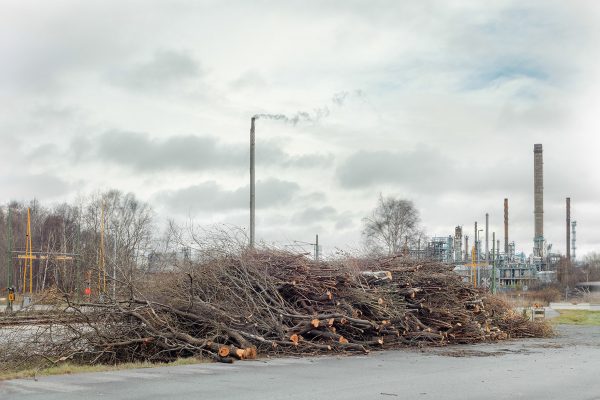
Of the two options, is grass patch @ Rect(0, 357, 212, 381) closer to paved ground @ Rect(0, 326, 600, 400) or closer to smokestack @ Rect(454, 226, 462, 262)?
paved ground @ Rect(0, 326, 600, 400)

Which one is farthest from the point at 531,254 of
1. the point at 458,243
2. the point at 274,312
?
the point at 274,312

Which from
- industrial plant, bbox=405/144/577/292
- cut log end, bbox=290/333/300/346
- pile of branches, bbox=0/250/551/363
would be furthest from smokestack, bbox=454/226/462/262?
cut log end, bbox=290/333/300/346

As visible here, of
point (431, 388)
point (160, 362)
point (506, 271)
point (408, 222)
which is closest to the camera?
point (431, 388)

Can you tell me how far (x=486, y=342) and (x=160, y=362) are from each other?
1102cm

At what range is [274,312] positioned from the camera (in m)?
16.8

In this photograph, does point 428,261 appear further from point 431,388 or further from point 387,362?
point 431,388

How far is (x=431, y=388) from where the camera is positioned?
11.3 metres

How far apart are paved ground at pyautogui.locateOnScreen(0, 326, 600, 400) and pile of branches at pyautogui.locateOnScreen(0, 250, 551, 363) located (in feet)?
4.10

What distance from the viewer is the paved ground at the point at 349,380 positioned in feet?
34.0

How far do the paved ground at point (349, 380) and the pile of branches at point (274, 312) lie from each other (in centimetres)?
125

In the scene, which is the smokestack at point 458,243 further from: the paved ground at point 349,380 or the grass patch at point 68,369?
the grass patch at point 68,369

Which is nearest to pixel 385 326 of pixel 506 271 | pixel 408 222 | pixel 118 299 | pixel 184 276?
Result: pixel 184 276

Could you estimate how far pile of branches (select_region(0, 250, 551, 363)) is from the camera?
15078 mm

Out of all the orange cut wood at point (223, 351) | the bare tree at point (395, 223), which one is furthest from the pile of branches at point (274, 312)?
the bare tree at point (395, 223)
